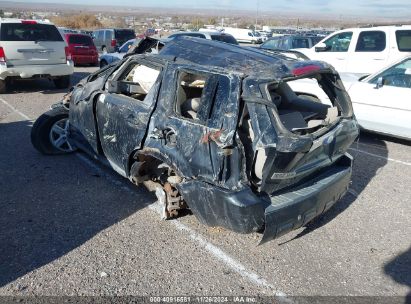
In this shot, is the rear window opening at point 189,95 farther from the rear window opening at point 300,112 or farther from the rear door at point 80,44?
the rear door at point 80,44

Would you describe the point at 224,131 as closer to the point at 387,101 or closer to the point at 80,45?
the point at 387,101

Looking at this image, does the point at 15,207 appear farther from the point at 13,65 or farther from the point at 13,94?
the point at 13,94

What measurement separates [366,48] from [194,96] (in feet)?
27.4

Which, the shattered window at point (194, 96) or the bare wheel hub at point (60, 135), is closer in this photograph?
the shattered window at point (194, 96)

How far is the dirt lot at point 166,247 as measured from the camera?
3160 mm

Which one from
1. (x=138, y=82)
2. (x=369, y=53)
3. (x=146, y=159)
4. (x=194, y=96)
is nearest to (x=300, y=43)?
(x=369, y=53)

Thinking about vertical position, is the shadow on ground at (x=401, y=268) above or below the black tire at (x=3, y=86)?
below

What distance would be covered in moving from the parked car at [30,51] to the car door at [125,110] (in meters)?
6.09

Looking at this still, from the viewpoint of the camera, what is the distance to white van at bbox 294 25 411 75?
33.4ft

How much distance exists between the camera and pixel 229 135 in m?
3.16

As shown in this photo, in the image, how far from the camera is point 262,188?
3166 millimetres

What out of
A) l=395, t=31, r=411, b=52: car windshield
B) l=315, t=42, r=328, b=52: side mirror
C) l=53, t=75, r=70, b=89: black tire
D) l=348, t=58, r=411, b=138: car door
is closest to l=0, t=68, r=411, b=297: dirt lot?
l=348, t=58, r=411, b=138: car door

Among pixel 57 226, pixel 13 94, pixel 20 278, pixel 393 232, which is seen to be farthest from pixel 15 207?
pixel 13 94

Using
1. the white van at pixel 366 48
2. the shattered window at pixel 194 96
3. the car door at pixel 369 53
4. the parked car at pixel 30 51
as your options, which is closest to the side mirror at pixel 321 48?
the white van at pixel 366 48
